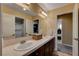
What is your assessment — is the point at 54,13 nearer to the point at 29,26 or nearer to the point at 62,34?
the point at 29,26

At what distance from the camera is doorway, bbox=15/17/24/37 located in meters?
1.44

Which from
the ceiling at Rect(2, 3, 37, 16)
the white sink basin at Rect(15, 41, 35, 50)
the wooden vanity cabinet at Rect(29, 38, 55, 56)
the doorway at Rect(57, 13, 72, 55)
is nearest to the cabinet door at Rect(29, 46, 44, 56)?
the wooden vanity cabinet at Rect(29, 38, 55, 56)

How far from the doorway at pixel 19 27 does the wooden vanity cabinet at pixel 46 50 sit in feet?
1.40

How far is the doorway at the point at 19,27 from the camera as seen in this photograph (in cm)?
144

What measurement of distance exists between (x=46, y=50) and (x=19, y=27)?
64 centimetres

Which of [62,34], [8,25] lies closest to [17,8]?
[8,25]

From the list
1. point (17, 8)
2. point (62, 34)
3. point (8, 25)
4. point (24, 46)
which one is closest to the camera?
point (8, 25)

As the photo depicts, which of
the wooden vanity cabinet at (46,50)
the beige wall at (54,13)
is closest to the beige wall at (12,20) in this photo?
the beige wall at (54,13)

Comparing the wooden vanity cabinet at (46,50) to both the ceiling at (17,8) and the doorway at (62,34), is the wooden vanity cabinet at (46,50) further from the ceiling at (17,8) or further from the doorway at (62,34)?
the ceiling at (17,8)

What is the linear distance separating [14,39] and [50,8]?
0.87 metres

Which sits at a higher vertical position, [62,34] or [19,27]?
[19,27]

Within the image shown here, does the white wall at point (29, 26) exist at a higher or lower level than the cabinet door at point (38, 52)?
higher

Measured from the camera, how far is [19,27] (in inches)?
58.3

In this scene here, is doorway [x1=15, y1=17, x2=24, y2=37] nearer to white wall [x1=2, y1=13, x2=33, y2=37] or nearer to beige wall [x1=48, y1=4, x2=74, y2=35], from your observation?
white wall [x1=2, y1=13, x2=33, y2=37]
